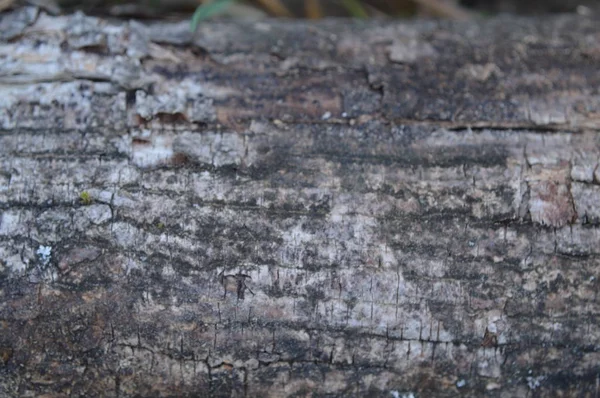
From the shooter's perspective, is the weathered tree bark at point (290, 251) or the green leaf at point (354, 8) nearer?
the weathered tree bark at point (290, 251)

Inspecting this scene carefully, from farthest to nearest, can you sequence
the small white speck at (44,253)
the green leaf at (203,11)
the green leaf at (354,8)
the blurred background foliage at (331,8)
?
the green leaf at (354,8) < the blurred background foliage at (331,8) < the green leaf at (203,11) < the small white speck at (44,253)

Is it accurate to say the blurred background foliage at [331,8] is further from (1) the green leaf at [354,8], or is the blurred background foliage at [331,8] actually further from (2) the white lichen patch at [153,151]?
(2) the white lichen patch at [153,151]

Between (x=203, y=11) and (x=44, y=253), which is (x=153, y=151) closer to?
(x=44, y=253)

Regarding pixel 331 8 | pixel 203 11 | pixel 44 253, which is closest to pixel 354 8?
pixel 331 8

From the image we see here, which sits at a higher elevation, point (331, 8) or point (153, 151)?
point (331, 8)

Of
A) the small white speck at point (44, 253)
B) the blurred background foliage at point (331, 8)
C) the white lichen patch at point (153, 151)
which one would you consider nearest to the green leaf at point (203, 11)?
the blurred background foliage at point (331, 8)

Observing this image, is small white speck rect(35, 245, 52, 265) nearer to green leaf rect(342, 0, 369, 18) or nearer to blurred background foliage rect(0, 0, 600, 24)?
blurred background foliage rect(0, 0, 600, 24)

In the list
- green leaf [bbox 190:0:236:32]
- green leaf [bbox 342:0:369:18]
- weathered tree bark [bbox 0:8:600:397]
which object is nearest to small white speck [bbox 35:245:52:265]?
weathered tree bark [bbox 0:8:600:397]
